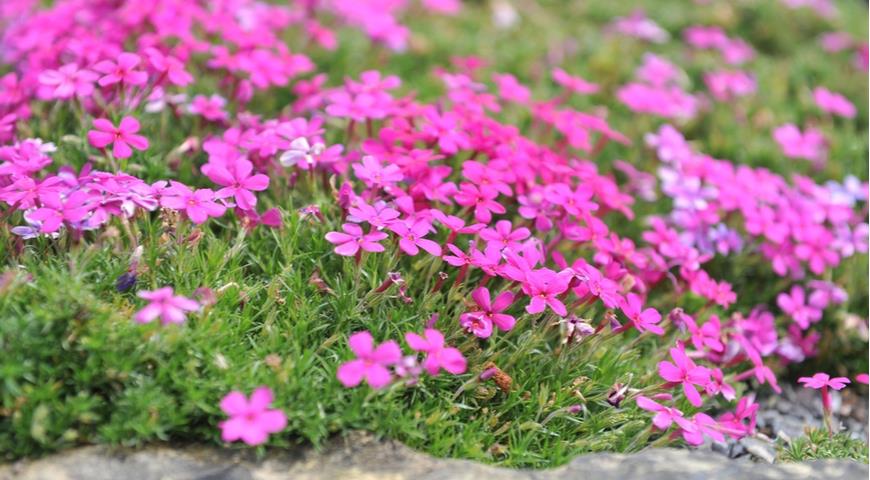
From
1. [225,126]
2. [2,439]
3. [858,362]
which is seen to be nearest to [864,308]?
[858,362]

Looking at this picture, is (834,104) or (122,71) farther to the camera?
(834,104)

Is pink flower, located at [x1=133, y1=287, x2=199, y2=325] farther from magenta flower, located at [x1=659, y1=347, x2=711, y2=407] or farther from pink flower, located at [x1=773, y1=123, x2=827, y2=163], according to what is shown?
pink flower, located at [x1=773, y1=123, x2=827, y2=163]

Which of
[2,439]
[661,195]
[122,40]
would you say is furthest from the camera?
[661,195]

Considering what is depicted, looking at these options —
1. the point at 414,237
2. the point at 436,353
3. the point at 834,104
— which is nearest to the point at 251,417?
the point at 436,353

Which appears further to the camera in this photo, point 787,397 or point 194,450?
point 787,397

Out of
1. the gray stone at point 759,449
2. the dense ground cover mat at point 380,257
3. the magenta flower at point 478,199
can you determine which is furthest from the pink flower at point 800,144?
the magenta flower at point 478,199

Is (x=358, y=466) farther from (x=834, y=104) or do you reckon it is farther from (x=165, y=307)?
(x=834, y=104)

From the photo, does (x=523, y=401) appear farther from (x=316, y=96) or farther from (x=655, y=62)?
(x=655, y=62)
